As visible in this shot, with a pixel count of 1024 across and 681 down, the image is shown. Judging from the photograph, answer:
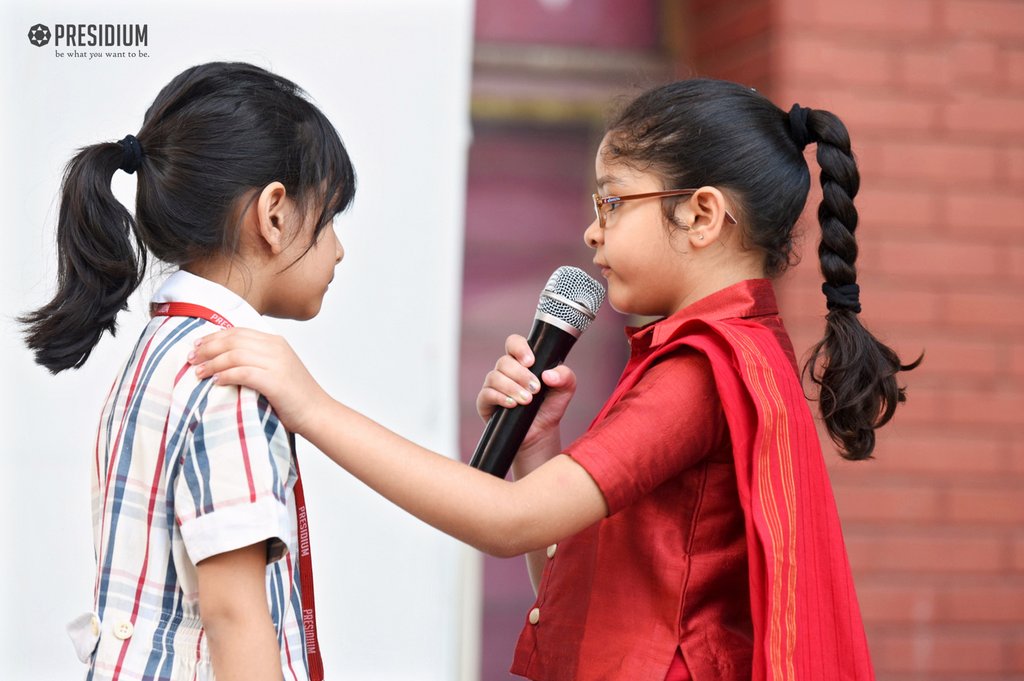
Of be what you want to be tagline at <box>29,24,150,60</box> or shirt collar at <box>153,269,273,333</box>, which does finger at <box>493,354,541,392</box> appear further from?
be what you want to be tagline at <box>29,24,150,60</box>

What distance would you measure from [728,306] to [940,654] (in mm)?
1656

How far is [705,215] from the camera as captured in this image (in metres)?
1.60

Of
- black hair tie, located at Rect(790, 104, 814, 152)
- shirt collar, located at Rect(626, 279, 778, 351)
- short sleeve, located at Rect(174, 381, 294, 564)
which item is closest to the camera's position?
short sleeve, located at Rect(174, 381, 294, 564)

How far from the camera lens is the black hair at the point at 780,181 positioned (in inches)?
63.3

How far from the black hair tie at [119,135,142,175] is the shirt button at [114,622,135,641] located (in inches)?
22.4

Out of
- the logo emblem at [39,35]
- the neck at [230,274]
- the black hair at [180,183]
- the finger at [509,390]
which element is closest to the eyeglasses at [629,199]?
the finger at [509,390]

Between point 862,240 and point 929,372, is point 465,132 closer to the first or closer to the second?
point 862,240

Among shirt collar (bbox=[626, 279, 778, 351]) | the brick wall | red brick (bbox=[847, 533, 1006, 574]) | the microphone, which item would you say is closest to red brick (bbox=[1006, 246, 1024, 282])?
the brick wall

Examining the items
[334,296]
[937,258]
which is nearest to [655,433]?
[334,296]

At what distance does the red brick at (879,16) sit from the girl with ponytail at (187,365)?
165 centimetres

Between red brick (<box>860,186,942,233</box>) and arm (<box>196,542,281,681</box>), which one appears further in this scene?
red brick (<box>860,186,942,233</box>)

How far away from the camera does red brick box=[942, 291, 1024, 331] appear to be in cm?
285

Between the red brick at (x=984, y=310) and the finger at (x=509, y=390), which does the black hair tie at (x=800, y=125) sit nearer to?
the finger at (x=509, y=390)

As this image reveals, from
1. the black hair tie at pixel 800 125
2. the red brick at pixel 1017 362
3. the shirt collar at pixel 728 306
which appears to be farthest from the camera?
the red brick at pixel 1017 362
